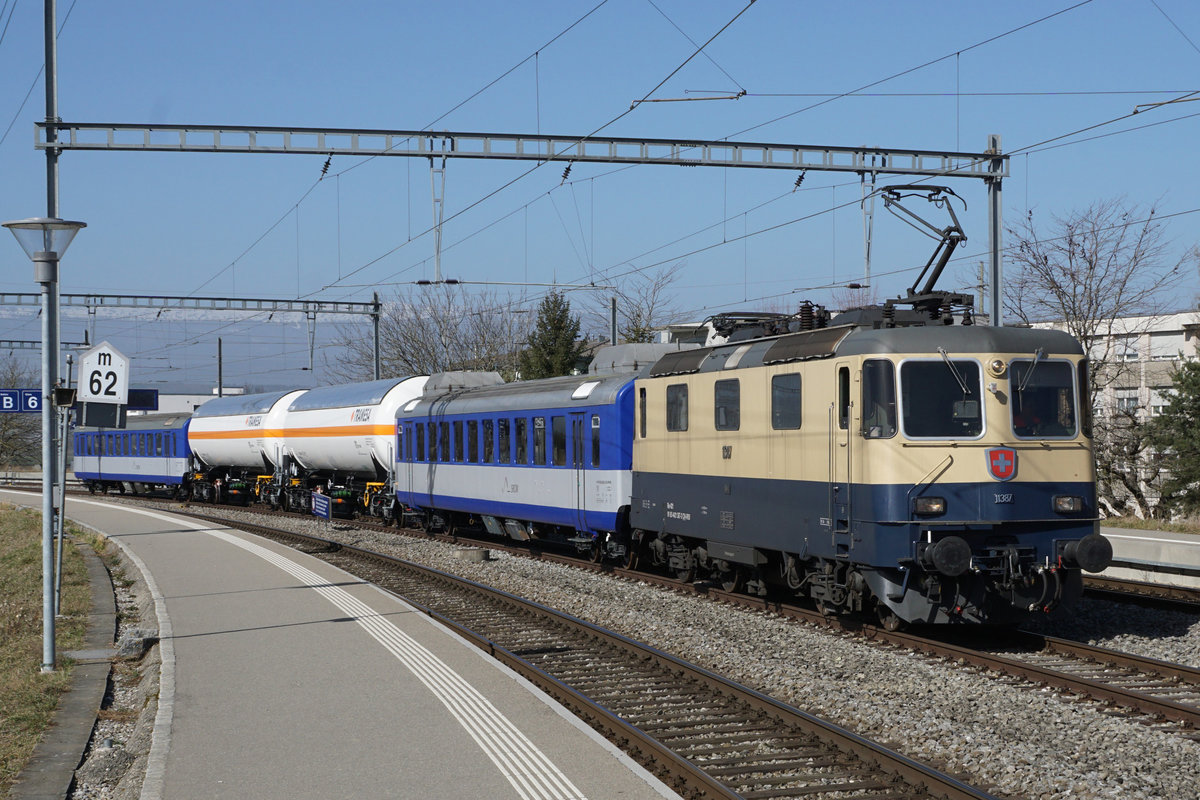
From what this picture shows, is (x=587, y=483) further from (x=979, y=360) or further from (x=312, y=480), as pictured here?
(x=312, y=480)

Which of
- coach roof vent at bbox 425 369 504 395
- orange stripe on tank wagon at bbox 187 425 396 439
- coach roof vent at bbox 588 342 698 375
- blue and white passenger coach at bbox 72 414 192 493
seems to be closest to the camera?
coach roof vent at bbox 588 342 698 375

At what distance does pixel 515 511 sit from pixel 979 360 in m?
12.1

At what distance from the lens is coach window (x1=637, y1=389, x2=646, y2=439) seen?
1739 cm

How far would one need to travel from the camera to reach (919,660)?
11328 millimetres

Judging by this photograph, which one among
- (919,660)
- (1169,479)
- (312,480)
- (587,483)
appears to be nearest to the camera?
(919,660)

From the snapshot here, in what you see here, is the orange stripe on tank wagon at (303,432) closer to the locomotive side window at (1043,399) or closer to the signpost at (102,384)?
the signpost at (102,384)

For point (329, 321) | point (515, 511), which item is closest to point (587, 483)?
point (515, 511)

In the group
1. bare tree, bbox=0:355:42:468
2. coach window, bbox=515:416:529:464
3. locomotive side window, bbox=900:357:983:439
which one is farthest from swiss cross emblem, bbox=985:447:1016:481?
bare tree, bbox=0:355:42:468

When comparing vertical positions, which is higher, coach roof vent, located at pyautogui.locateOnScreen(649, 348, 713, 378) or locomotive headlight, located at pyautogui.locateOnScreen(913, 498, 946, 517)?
coach roof vent, located at pyautogui.locateOnScreen(649, 348, 713, 378)

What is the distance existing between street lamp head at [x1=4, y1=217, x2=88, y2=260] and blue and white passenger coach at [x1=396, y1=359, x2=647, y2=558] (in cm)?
852

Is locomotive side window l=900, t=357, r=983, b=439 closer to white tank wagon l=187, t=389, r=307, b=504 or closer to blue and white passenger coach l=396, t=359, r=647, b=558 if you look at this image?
blue and white passenger coach l=396, t=359, r=647, b=558

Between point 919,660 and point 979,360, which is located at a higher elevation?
point 979,360

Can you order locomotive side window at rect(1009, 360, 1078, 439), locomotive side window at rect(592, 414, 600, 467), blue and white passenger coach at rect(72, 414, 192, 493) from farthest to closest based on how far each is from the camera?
blue and white passenger coach at rect(72, 414, 192, 493), locomotive side window at rect(592, 414, 600, 467), locomotive side window at rect(1009, 360, 1078, 439)

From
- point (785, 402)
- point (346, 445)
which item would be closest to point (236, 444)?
point (346, 445)
